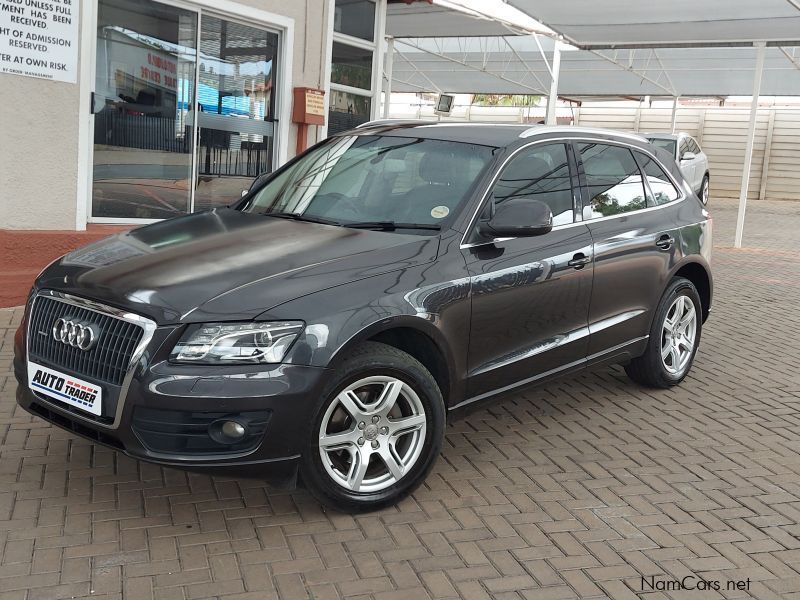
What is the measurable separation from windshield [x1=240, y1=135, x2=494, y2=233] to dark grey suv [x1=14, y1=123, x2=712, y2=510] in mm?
12

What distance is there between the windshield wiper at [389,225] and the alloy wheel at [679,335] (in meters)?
2.24

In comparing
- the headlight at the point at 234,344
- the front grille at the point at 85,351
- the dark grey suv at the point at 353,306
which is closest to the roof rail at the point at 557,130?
the dark grey suv at the point at 353,306

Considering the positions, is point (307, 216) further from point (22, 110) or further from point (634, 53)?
point (634, 53)

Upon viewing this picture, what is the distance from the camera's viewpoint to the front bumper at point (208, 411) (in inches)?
132

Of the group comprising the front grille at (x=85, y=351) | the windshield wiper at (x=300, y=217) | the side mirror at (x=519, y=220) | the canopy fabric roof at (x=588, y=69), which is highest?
the canopy fabric roof at (x=588, y=69)

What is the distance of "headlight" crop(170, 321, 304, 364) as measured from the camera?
11.1ft

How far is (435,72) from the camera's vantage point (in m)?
28.7

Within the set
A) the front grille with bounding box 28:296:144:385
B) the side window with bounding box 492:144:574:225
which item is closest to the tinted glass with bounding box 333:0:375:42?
the side window with bounding box 492:144:574:225

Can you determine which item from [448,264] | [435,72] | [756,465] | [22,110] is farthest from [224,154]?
[435,72]

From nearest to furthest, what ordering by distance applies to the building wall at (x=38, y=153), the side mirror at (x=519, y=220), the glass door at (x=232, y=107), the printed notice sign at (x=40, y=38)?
the side mirror at (x=519, y=220), the printed notice sign at (x=40, y=38), the building wall at (x=38, y=153), the glass door at (x=232, y=107)

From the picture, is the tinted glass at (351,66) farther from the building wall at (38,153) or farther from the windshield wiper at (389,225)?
the windshield wiper at (389,225)

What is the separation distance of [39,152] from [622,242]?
504 cm

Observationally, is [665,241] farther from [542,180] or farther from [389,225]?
[389,225]

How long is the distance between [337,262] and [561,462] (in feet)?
5.70
